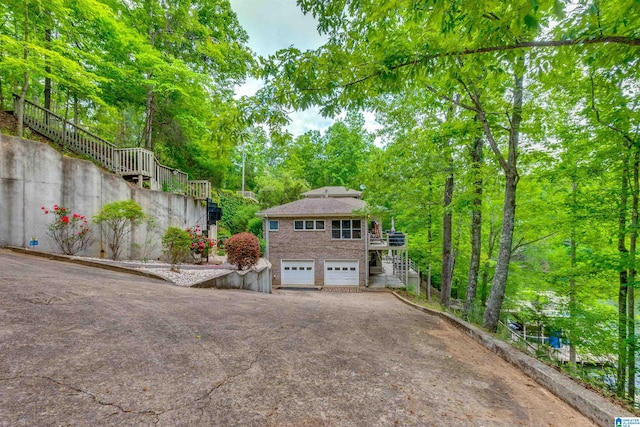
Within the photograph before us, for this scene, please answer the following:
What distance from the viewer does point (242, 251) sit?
8836 millimetres

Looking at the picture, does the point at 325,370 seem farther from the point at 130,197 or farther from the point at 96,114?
the point at 96,114

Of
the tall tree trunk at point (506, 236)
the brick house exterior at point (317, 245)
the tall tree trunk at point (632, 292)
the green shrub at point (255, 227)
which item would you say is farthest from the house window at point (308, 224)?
the tall tree trunk at point (632, 292)

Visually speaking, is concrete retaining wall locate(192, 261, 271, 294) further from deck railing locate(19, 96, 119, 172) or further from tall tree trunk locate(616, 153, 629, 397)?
tall tree trunk locate(616, 153, 629, 397)

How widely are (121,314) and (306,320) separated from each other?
264cm

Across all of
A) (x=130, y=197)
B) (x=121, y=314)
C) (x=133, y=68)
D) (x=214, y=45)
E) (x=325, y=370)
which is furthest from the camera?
(x=214, y=45)

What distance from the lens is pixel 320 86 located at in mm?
3898

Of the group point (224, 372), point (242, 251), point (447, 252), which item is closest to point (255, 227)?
point (242, 251)

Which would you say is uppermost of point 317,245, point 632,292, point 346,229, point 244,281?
point 346,229

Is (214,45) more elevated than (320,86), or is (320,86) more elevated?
(214,45)

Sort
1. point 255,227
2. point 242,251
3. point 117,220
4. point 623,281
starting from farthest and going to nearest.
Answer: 1. point 255,227
2. point 242,251
3. point 117,220
4. point 623,281

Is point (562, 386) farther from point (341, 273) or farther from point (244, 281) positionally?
point (341, 273)

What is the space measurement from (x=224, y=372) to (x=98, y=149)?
39.0 ft

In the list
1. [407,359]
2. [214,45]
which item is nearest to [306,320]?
[407,359]

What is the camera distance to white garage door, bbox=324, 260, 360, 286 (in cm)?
1544
